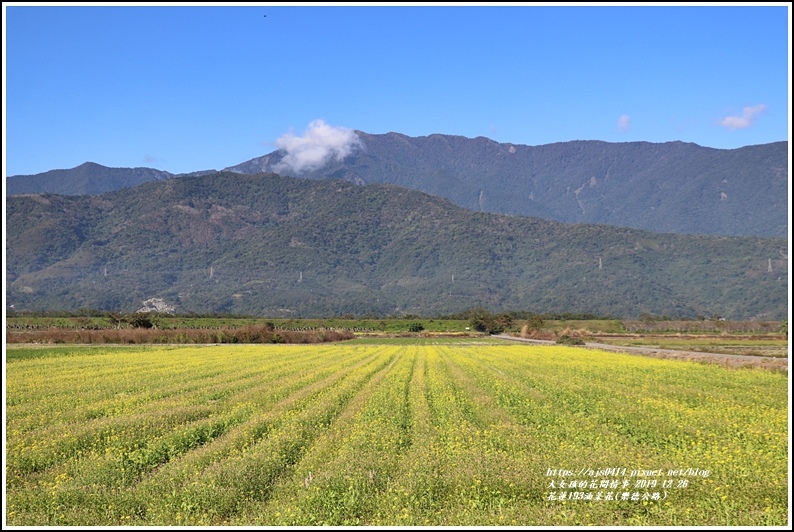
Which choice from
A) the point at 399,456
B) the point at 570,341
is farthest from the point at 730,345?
the point at 399,456

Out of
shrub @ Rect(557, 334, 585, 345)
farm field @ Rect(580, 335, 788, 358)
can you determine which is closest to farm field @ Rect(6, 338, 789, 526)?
farm field @ Rect(580, 335, 788, 358)

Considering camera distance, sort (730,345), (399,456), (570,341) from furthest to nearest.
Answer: (570,341) < (730,345) < (399,456)

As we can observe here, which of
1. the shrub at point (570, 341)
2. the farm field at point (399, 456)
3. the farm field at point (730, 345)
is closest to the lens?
the farm field at point (399, 456)

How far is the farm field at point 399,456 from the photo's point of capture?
10328 mm

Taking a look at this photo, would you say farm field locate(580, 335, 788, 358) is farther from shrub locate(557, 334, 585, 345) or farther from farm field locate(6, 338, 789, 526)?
farm field locate(6, 338, 789, 526)

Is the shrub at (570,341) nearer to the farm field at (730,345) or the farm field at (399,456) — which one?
the farm field at (730,345)

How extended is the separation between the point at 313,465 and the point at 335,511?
109 inches

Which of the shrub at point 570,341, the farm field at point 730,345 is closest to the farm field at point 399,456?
the farm field at point 730,345

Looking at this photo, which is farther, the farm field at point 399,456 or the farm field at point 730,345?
the farm field at point 730,345

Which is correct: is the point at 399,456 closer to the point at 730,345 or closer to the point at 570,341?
the point at 730,345

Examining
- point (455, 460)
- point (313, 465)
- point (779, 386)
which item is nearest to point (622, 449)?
point (455, 460)

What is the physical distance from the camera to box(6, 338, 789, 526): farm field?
1033cm

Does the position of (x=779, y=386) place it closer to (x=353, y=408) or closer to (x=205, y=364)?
(x=353, y=408)

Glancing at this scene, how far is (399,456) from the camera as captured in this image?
532 inches
